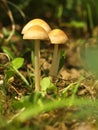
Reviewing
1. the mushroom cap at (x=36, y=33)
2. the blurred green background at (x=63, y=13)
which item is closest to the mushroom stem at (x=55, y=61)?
the mushroom cap at (x=36, y=33)

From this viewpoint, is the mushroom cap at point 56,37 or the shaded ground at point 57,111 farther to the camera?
the mushroom cap at point 56,37

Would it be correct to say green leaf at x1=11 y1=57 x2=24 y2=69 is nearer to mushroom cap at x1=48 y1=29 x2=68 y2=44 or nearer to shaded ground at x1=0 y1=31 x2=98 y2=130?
shaded ground at x1=0 y1=31 x2=98 y2=130

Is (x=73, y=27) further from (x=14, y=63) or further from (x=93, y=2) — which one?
(x=14, y=63)

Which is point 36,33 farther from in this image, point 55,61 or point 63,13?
point 63,13

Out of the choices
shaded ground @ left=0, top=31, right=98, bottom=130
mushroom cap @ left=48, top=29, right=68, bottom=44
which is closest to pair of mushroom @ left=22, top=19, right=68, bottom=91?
mushroom cap @ left=48, top=29, right=68, bottom=44

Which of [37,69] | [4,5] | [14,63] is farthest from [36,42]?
[4,5]

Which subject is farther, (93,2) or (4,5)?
(93,2)

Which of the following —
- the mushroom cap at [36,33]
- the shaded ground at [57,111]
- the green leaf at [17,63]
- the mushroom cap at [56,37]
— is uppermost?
the mushroom cap at [36,33]

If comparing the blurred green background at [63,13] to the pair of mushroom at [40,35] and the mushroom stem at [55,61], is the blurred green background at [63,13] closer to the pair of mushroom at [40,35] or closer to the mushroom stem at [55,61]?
the mushroom stem at [55,61]
